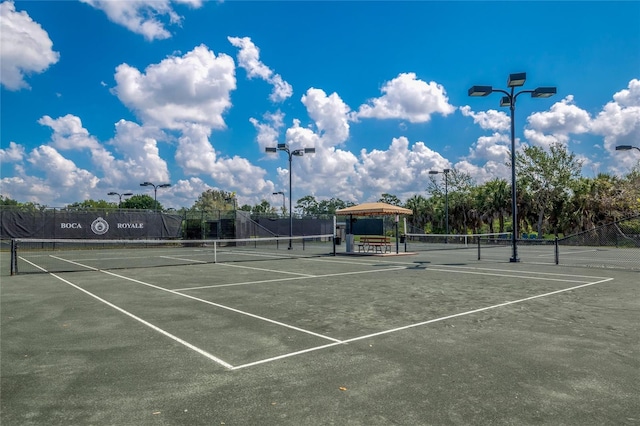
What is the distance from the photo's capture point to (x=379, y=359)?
508 cm

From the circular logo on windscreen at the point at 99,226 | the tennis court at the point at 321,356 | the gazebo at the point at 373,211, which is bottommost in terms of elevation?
the tennis court at the point at 321,356

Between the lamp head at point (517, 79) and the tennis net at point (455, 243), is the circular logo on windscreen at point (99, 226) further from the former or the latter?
the lamp head at point (517, 79)

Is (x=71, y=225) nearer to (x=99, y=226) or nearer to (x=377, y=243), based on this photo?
(x=99, y=226)

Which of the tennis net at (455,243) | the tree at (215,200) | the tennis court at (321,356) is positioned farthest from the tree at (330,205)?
the tennis court at (321,356)

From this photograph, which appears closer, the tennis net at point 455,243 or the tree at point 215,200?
the tennis net at point 455,243

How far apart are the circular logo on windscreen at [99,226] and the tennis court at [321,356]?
2455 cm

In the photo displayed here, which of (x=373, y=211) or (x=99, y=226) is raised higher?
(x=373, y=211)

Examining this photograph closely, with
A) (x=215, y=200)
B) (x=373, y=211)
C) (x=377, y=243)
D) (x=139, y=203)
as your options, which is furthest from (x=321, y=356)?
(x=139, y=203)

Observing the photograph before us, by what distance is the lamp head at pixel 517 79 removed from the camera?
16.5m

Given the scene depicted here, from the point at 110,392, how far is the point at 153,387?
15.5 inches

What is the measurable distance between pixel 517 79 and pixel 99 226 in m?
31.0

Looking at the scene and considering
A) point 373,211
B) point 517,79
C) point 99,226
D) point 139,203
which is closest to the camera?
point 517,79

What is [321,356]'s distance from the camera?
5223 mm

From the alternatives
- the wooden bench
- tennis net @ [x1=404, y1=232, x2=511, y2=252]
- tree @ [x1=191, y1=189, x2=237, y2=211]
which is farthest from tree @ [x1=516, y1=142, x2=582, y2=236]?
tree @ [x1=191, y1=189, x2=237, y2=211]
